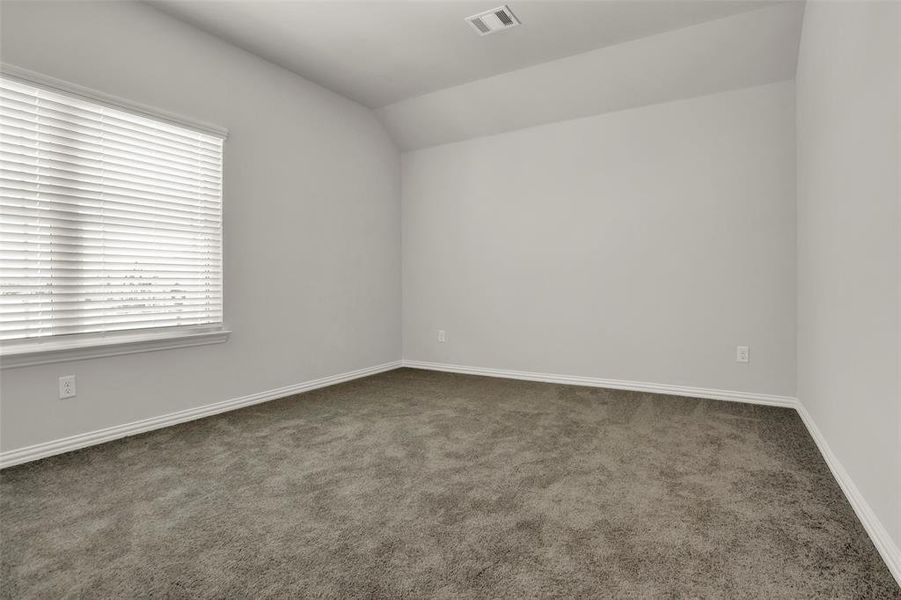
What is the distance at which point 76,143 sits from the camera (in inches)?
102

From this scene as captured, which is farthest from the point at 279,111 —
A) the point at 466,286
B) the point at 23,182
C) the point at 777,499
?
the point at 777,499

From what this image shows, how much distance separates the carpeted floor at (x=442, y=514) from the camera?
55.2 inches

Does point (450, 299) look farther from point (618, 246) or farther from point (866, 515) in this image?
point (866, 515)

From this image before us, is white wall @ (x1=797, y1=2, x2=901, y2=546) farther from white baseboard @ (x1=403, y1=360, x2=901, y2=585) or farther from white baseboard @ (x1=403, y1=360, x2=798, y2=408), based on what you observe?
white baseboard @ (x1=403, y1=360, x2=798, y2=408)

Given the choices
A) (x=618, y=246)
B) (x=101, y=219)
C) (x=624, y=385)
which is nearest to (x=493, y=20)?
(x=618, y=246)

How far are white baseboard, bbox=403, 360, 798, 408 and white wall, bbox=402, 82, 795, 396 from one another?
0.19 feet

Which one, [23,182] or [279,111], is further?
[279,111]

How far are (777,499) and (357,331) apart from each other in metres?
3.45

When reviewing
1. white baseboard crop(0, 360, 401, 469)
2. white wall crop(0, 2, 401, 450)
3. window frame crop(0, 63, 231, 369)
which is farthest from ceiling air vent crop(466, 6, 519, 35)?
white baseboard crop(0, 360, 401, 469)

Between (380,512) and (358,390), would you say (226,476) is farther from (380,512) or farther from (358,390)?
(358,390)

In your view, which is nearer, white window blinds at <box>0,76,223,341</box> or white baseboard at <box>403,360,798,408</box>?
white window blinds at <box>0,76,223,341</box>

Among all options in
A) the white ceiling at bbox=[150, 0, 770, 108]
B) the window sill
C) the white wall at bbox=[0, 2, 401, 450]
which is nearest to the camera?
the window sill

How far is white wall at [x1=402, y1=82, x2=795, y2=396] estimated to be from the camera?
3463 mm

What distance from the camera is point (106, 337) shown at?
271 cm
